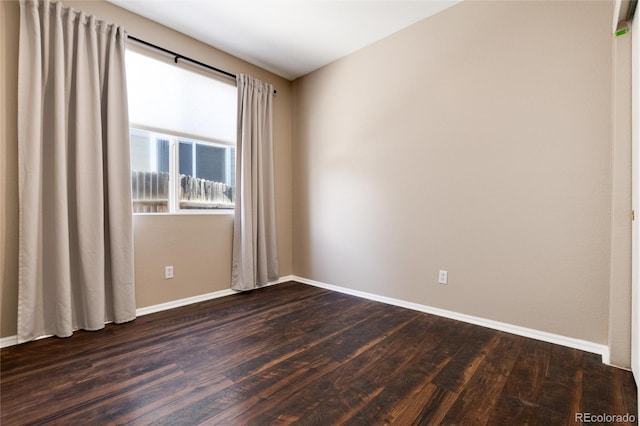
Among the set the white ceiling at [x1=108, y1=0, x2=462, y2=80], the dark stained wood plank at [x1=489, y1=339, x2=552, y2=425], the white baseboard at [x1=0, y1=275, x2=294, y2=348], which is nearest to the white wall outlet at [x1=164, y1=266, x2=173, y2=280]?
the white baseboard at [x1=0, y1=275, x2=294, y2=348]

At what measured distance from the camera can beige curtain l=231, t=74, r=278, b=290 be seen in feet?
11.1

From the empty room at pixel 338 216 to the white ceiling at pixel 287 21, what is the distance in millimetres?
25

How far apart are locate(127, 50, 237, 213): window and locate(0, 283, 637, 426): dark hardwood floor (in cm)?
123

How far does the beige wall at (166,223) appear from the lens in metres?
2.08

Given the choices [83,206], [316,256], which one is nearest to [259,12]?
[83,206]

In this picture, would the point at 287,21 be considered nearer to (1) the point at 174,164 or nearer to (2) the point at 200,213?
(1) the point at 174,164

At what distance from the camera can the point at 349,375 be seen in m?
1.72

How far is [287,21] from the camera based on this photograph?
2783 millimetres

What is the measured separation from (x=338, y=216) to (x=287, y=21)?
2020mm

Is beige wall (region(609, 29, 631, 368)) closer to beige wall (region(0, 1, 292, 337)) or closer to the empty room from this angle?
the empty room

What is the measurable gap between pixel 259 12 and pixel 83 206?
217 centimetres

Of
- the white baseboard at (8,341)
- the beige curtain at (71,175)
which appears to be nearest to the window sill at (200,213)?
the beige curtain at (71,175)

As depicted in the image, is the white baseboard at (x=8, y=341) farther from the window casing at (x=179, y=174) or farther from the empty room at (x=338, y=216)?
the window casing at (x=179, y=174)

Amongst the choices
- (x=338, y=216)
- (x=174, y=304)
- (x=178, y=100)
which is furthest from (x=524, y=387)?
(x=178, y=100)
